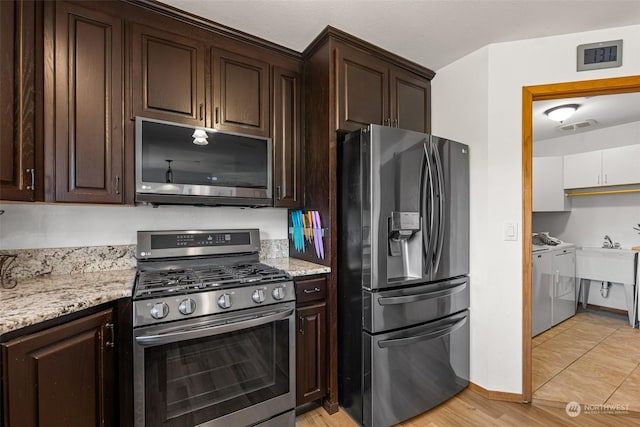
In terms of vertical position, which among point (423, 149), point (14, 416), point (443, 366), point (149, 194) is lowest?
point (443, 366)

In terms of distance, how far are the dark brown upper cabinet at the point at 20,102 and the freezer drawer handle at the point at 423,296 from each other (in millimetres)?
1876

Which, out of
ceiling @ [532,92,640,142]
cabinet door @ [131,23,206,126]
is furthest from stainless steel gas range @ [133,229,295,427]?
ceiling @ [532,92,640,142]

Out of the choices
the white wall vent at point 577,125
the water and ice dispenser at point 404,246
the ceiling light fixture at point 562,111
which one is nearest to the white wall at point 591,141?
the white wall vent at point 577,125

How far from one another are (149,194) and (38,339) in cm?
83

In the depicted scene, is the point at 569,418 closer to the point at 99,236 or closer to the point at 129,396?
the point at 129,396

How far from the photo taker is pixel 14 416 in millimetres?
1005

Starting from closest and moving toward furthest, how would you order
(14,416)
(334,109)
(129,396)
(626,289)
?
1. (14,416)
2. (129,396)
3. (334,109)
4. (626,289)

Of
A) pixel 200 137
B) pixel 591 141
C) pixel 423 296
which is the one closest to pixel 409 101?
pixel 423 296

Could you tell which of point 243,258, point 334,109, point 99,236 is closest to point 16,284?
point 99,236

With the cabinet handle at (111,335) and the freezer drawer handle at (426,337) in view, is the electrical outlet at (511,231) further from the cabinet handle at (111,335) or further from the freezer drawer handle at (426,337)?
the cabinet handle at (111,335)

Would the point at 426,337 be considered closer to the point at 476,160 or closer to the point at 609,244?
the point at 476,160

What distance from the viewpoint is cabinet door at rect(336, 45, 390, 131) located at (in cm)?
199

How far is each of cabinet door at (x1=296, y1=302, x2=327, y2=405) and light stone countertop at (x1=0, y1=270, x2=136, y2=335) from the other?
97 centimetres

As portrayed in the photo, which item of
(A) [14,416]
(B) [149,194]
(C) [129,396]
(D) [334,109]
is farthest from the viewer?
(D) [334,109]
